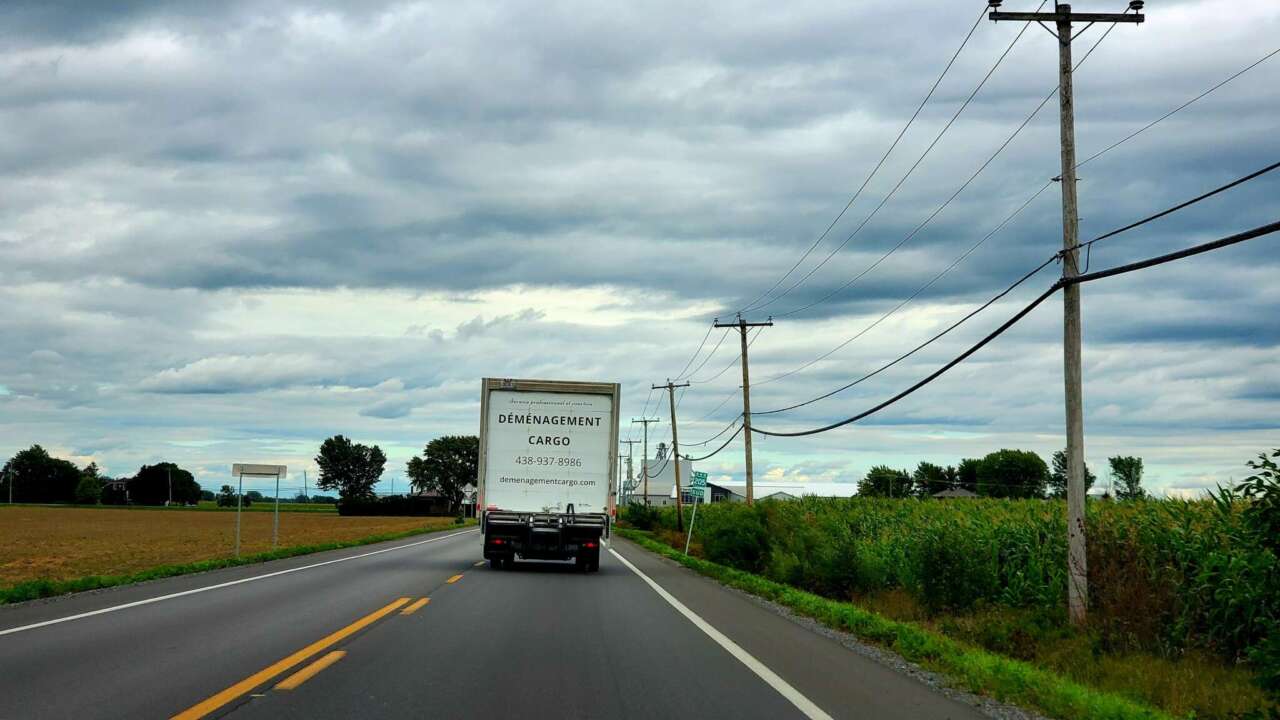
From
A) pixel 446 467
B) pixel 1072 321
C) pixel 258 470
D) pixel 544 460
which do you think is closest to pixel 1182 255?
pixel 1072 321

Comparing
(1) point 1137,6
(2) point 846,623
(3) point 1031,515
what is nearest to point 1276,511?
(2) point 846,623

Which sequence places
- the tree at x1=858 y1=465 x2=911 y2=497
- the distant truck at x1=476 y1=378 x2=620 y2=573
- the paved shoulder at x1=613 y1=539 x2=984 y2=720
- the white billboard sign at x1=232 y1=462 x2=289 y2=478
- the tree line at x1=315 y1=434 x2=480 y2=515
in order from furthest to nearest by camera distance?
1. the tree line at x1=315 y1=434 x2=480 y2=515
2. the tree at x1=858 y1=465 x2=911 y2=497
3. the white billboard sign at x1=232 y1=462 x2=289 y2=478
4. the distant truck at x1=476 y1=378 x2=620 y2=573
5. the paved shoulder at x1=613 y1=539 x2=984 y2=720

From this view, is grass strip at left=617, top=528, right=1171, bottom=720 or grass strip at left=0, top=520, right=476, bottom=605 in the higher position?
grass strip at left=617, top=528, right=1171, bottom=720

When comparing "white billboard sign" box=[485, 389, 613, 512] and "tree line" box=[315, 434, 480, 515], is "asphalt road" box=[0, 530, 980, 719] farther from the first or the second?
"tree line" box=[315, 434, 480, 515]

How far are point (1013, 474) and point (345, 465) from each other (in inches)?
4606

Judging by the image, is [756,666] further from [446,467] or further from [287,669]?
[446,467]

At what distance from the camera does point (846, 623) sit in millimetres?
13961

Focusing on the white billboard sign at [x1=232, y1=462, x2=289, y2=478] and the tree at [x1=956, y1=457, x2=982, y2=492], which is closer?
the white billboard sign at [x1=232, y1=462, x2=289, y2=478]

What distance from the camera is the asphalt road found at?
24.8 feet

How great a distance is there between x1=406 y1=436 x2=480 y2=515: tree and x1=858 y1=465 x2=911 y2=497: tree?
6460 centimetres

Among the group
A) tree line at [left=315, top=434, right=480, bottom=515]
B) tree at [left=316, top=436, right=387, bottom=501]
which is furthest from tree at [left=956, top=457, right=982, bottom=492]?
tree at [left=316, top=436, right=387, bottom=501]

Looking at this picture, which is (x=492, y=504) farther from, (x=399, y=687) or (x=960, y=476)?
(x=960, y=476)

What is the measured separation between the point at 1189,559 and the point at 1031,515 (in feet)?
20.7

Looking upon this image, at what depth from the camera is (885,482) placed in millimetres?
114750
